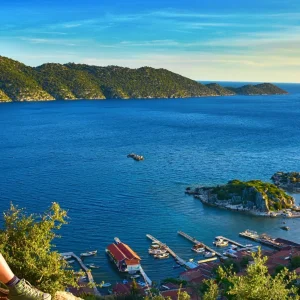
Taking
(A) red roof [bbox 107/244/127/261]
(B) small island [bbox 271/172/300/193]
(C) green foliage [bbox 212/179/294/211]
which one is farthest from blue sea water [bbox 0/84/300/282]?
(C) green foliage [bbox 212/179/294/211]

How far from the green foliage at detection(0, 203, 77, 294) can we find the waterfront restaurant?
21.0 m

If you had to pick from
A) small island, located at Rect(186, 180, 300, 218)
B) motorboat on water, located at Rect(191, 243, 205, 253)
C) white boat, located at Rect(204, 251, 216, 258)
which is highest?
small island, located at Rect(186, 180, 300, 218)

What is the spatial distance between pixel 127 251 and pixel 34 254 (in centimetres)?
2428

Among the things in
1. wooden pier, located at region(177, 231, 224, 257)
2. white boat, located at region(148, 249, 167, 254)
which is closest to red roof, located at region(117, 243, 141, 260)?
white boat, located at region(148, 249, 167, 254)

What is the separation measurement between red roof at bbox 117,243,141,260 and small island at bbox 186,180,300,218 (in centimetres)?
1689

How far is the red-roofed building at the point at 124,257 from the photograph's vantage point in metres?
31.7

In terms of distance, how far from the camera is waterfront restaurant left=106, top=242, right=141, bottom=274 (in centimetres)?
3167

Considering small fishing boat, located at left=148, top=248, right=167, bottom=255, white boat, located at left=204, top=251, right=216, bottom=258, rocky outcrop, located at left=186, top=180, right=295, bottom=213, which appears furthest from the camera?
rocky outcrop, located at left=186, top=180, right=295, bottom=213

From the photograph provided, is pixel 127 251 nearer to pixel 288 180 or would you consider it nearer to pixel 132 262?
pixel 132 262

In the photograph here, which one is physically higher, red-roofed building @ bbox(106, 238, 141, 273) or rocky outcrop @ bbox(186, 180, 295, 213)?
rocky outcrop @ bbox(186, 180, 295, 213)

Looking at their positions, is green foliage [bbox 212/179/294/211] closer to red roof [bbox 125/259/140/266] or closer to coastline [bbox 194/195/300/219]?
coastline [bbox 194/195/300/219]

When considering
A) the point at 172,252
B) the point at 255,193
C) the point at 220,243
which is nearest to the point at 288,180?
the point at 255,193

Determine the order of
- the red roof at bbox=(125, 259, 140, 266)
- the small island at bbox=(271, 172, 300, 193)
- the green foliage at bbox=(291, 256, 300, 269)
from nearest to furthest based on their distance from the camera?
the green foliage at bbox=(291, 256, 300, 269) < the red roof at bbox=(125, 259, 140, 266) < the small island at bbox=(271, 172, 300, 193)

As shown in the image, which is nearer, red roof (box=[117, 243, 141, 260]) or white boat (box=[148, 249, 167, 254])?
red roof (box=[117, 243, 141, 260])
